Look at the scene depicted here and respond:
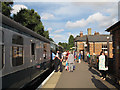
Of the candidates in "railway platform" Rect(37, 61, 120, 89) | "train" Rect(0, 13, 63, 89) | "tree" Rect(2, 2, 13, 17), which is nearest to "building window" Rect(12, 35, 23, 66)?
"train" Rect(0, 13, 63, 89)

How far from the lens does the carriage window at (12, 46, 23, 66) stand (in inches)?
186

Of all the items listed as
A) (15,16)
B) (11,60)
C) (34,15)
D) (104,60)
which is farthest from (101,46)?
(11,60)

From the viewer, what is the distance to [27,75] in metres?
6.09

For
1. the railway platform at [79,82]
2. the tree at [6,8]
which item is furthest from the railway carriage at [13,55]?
the tree at [6,8]

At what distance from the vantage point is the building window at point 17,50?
187 inches

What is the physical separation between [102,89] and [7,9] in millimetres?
21337

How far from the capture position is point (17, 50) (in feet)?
16.7

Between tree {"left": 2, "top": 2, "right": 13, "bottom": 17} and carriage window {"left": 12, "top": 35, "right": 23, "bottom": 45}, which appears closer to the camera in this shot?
carriage window {"left": 12, "top": 35, "right": 23, "bottom": 45}

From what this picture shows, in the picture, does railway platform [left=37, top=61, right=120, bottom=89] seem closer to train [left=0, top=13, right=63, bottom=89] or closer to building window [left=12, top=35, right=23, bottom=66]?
train [left=0, top=13, right=63, bottom=89]

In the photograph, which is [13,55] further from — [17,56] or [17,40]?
[17,40]

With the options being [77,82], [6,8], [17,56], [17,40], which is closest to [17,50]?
[17,56]

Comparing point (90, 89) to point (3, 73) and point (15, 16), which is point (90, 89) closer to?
point (3, 73)

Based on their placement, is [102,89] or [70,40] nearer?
[102,89]

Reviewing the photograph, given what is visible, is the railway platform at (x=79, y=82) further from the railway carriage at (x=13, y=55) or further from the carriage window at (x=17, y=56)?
the carriage window at (x=17, y=56)
